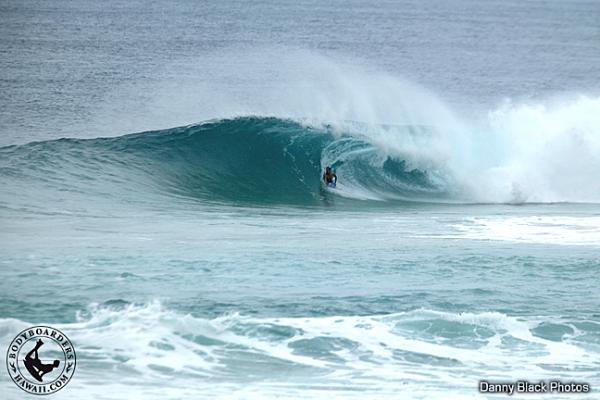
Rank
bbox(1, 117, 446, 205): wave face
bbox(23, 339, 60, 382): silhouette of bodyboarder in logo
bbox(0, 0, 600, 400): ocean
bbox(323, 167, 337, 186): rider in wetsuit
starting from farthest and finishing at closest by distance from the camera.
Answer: bbox(323, 167, 337, 186): rider in wetsuit < bbox(1, 117, 446, 205): wave face < bbox(0, 0, 600, 400): ocean < bbox(23, 339, 60, 382): silhouette of bodyboarder in logo

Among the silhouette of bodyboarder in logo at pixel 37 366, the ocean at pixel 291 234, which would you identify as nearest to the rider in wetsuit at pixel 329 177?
the ocean at pixel 291 234

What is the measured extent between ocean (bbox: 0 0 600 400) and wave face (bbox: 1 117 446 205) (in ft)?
0.24

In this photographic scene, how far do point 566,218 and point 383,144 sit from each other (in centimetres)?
720

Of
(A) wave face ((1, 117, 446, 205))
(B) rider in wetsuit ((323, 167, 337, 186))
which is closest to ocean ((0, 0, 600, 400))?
(A) wave face ((1, 117, 446, 205))

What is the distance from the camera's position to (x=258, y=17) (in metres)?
85.9

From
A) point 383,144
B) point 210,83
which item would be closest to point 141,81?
point 210,83

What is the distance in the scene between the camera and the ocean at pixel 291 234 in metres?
13.2

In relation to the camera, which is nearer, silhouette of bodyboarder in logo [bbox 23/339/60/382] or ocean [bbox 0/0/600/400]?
silhouette of bodyboarder in logo [bbox 23/339/60/382]

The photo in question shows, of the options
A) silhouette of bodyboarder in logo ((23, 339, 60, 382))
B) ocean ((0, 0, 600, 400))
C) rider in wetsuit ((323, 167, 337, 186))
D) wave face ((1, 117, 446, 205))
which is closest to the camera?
silhouette of bodyboarder in logo ((23, 339, 60, 382))

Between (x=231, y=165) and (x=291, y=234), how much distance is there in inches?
291

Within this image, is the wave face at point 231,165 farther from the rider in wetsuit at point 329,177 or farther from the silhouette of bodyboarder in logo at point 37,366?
the silhouette of bodyboarder in logo at point 37,366

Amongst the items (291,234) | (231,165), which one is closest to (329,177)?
(231,165)

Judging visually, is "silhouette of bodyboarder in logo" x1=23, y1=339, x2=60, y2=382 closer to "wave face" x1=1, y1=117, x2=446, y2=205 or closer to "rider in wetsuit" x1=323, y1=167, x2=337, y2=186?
"wave face" x1=1, y1=117, x2=446, y2=205

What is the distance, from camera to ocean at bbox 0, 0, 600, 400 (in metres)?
13.2
